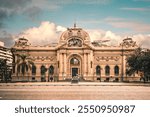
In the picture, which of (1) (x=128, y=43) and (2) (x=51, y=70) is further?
(2) (x=51, y=70)

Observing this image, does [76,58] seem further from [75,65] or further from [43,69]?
[43,69]

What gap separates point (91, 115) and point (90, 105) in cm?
140

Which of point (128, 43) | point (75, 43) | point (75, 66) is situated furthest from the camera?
point (75, 66)

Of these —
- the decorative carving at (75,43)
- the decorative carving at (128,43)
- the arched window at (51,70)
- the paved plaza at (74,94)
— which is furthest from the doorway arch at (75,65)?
the paved plaza at (74,94)

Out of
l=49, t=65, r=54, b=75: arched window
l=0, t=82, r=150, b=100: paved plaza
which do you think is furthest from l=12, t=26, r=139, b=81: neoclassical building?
l=0, t=82, r=150, b=100: paved plaza

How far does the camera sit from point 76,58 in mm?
73312

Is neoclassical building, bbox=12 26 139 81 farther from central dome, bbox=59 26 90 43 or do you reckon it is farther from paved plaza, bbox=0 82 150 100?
paved plaza, bbox=0 82 150 100

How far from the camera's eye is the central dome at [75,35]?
235ft

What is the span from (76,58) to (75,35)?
16.7ft

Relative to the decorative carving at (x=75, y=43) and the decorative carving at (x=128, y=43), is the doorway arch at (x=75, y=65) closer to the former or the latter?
the decorative carving at (x=75, y=43)

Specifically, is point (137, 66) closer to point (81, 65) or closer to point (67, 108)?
A: point (81, 65)

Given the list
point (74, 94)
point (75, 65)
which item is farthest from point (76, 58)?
point (74, 94)

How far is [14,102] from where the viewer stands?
54.1 ft

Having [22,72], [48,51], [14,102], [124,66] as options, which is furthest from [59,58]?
[14,102]
